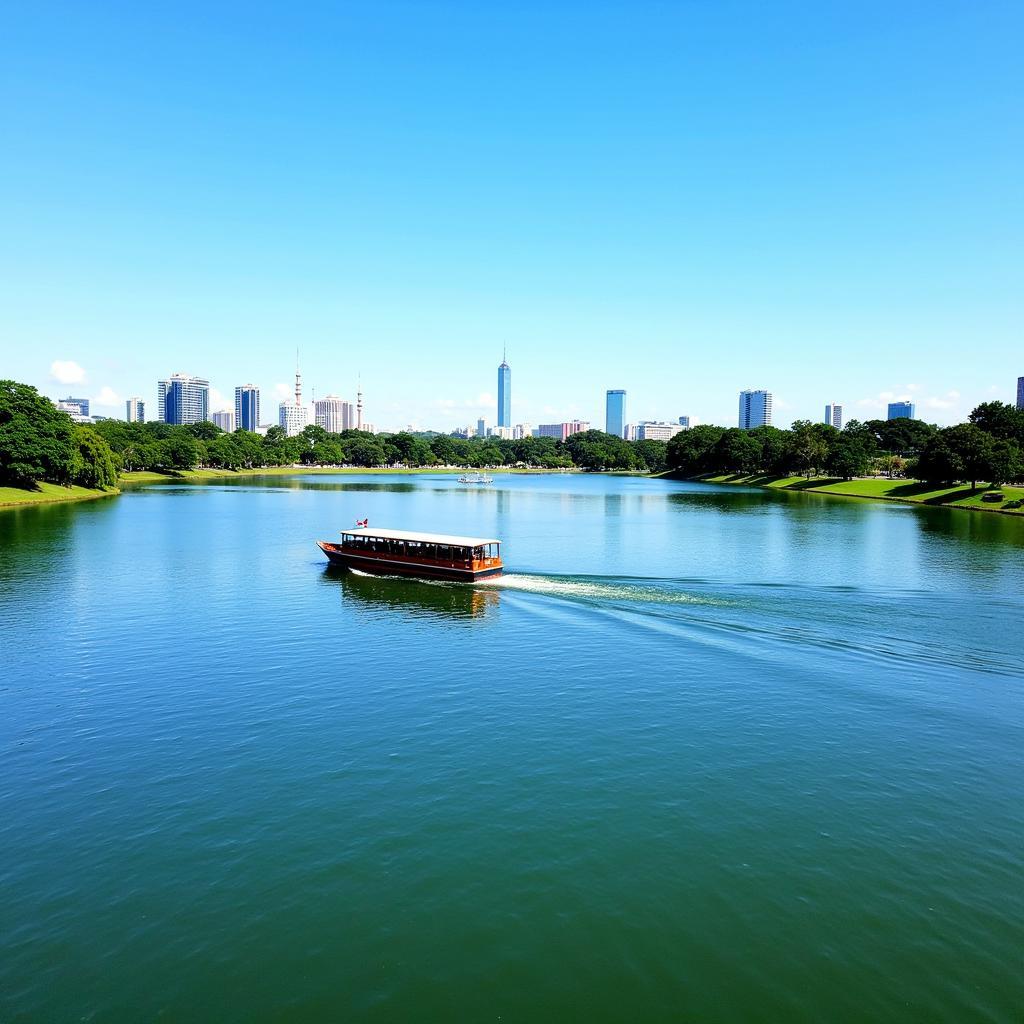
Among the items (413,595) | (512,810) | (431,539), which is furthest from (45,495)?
(512,810)

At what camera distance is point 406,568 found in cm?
7369

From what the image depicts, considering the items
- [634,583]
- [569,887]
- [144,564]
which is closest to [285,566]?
[144,564]

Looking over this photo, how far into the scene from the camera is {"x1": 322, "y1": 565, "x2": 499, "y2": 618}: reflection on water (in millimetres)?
58906

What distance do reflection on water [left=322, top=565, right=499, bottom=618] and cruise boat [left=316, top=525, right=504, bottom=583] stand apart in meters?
1.16

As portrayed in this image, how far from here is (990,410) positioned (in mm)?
186875

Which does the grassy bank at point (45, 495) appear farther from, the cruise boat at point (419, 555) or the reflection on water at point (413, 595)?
the reflection on water at point (413, 595)

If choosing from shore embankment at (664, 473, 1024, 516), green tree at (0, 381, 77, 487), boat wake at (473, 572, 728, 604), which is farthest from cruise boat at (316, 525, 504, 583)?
shore embankment at (664, 473, 1024, 516)

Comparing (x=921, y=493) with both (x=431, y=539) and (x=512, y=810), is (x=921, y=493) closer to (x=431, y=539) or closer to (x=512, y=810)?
(x=431, y=539)

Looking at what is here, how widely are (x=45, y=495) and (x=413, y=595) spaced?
361 ft

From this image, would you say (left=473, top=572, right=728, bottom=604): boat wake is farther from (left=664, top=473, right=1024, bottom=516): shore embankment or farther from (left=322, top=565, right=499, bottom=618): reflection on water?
(left=664, top=473, right=1024, bottom=516): shore embankment

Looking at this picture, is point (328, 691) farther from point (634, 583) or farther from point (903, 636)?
point (903, 636)

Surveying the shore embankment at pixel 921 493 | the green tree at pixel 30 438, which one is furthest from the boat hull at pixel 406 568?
the shore embankment at pixel 921 493

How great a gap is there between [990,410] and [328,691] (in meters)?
206

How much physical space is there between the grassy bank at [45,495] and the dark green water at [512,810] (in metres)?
86.5
